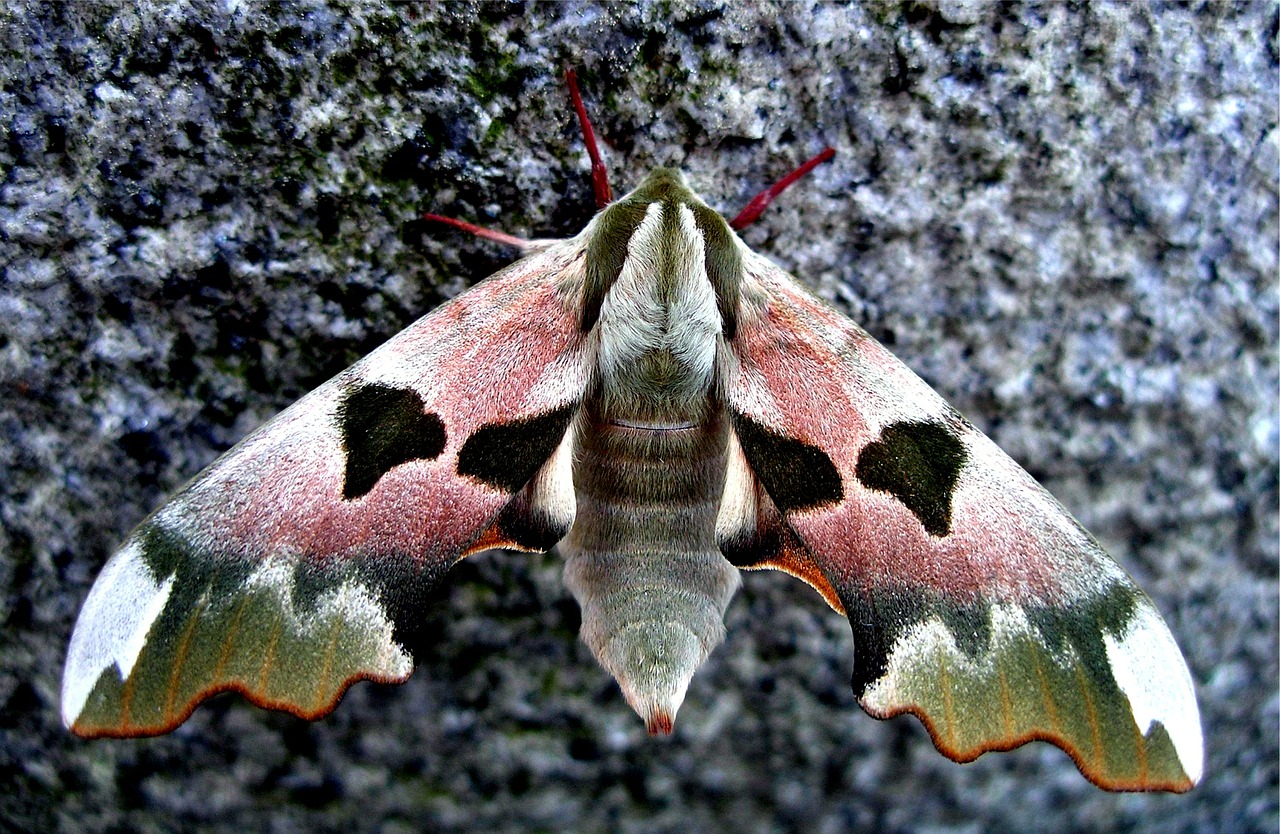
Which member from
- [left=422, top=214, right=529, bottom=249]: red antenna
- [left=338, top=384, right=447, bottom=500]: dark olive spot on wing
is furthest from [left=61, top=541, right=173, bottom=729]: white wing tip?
[left=422, top=214, right=529, bottom=249]: red antenna

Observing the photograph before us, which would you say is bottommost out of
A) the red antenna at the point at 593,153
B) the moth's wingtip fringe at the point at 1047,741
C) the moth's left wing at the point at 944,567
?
the moth's wingtip fringe at the point at 1047,741

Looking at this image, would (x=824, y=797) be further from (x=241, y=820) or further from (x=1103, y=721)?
(x=241, y=820)

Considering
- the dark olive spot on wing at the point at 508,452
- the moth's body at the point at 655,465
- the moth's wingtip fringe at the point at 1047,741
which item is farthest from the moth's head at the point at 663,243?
the moth's wingtip fringe at the point at 1047,741

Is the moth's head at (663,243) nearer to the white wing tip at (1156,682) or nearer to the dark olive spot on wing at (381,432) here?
the dark olive spot on wing at (381,432)

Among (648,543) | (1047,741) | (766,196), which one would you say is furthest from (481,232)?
(1047,741)

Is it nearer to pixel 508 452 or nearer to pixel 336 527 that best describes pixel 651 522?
pixel 508 452

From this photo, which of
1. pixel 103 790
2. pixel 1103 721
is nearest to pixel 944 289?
pixel 1103 721

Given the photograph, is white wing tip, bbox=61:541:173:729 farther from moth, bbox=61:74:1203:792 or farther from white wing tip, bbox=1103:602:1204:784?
white wing tip, bbox=1103:602:1204:784

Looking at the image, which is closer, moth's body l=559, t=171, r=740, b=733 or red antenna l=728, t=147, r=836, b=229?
moth's body l=559, t=171, r=740, b=733
